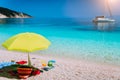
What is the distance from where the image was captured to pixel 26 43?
27.8 feet

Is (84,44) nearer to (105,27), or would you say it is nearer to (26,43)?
(26,43)

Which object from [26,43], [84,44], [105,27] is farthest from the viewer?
[105,27]

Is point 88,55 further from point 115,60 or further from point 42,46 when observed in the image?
point 42,46

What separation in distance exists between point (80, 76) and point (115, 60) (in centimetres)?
550

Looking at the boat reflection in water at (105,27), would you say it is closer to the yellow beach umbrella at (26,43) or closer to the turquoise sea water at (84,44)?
the turquoise sea water at (84,44)

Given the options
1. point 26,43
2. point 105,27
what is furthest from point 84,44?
point 105,27

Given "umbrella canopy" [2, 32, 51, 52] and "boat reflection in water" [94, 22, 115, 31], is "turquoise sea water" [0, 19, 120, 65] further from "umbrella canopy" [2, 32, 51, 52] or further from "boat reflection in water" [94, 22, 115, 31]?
"umbrella canopy" [2, 32, 51, 52]

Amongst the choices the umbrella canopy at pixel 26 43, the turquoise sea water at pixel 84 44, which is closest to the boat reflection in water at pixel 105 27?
the turquoise sea water at pixel 84 44

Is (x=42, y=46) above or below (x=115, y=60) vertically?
above

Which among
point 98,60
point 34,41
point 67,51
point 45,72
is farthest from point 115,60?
point 34,41

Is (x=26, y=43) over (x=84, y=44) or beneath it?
over

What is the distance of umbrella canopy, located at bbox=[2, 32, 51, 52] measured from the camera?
8.36 m

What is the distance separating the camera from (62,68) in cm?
1033

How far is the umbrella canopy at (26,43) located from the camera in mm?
8359
